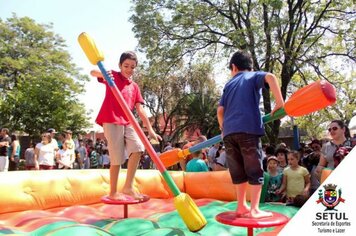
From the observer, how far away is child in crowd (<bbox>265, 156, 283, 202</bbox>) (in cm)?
490

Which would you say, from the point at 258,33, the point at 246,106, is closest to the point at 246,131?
the point at 246,106

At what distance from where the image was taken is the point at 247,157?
2.81 metres

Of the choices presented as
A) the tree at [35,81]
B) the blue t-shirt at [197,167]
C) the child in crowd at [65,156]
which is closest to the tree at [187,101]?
the tree at [35,81]

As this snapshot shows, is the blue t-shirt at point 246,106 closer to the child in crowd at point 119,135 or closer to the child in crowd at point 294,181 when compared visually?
the child in crowd at point 119,135

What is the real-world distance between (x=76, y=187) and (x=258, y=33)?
10199mm

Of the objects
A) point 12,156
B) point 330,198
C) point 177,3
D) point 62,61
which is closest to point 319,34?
point 177,3

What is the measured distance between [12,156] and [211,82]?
849 inches

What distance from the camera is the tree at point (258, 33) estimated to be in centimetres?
1319

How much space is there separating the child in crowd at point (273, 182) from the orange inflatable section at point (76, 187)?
0.46 m

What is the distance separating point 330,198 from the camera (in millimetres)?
2951

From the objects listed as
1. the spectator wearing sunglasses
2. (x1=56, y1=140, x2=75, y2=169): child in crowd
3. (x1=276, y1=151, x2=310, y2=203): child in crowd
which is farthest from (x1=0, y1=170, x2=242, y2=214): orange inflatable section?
(x1=56, y1=140, x2=75, y2=169): child in crowd

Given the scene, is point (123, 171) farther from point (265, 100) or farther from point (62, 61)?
point (62, 61)

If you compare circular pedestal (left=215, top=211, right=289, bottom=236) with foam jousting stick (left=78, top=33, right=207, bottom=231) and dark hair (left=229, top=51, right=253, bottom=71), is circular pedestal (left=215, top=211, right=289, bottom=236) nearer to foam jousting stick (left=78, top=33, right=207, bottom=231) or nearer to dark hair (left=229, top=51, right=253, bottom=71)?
foam jousting stick (left=78, top=33, right=207, bottom=231)

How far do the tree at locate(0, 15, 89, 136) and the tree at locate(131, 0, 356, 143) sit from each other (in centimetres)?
846
